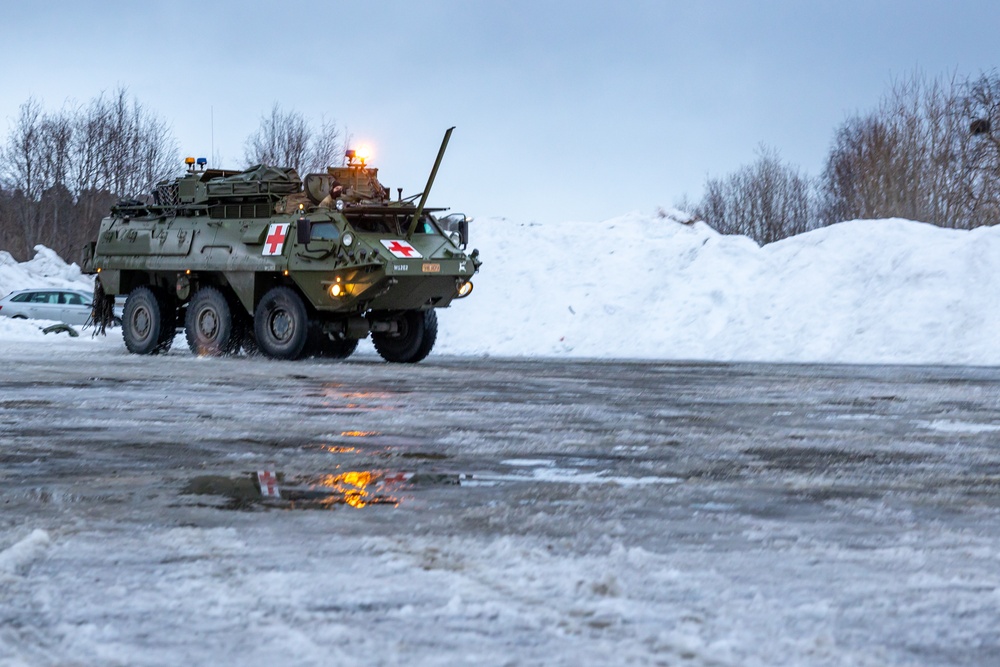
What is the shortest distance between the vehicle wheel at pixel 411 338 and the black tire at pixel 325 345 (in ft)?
1.65

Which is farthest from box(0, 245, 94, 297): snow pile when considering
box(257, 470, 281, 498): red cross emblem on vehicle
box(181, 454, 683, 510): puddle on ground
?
box(181, 454, 683, 510): puddle on ground

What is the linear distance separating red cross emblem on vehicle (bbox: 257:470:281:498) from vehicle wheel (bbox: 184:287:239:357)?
13344 mm

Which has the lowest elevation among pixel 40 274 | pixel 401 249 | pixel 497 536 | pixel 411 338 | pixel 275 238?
pixel 497 536

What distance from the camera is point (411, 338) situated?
19.5 metres

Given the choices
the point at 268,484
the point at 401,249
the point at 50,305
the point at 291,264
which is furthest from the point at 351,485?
the point at 50,305

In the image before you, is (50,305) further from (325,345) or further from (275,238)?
(275,238)

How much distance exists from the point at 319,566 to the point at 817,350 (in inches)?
760

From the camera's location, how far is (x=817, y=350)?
22.4m

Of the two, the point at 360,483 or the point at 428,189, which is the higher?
the point at 428,189

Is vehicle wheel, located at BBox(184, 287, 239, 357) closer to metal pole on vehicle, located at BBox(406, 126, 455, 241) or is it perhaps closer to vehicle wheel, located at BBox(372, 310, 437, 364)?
vehicle wheel, located at BBox(372, 310, 437, 364)

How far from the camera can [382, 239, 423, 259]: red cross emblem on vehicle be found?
58.5 feet

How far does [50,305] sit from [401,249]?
1564cm

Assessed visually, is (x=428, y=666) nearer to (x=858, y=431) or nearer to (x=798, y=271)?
(x=858, y=431)

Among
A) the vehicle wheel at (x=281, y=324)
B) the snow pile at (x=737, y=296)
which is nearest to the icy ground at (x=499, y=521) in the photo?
the vehicle wheel at (x=281, y=324)
